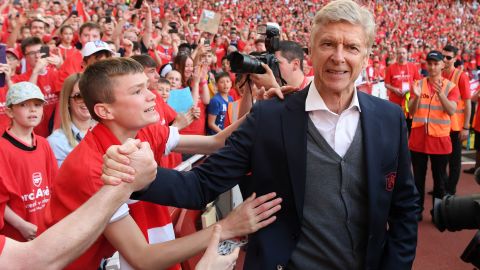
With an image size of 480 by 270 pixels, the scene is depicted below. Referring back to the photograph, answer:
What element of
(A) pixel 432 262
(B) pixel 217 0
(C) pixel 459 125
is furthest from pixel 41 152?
(B) pixel 217 0

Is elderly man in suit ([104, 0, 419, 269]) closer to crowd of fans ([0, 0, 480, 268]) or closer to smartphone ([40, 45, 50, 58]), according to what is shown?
crowd of fans ([0, 0, 480, 268])

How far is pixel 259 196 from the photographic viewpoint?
184 centimetres

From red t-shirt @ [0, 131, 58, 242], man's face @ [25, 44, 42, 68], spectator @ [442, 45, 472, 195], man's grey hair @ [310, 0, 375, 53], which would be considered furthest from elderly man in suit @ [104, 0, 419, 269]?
spectator @ [442, 45, 472, 195]

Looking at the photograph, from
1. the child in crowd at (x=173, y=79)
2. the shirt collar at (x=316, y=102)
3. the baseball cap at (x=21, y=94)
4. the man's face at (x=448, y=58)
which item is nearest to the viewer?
the shirt collar at (x=316, y=102)

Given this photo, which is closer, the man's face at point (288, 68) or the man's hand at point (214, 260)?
the man's hand at point (214, 260)

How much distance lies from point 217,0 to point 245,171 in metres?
18.9

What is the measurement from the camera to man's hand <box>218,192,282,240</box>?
5.79 feet

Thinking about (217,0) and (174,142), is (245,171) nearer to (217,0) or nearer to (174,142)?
(174,142)

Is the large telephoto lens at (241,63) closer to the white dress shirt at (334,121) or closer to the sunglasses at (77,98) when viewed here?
the white dress shirt at (334,121)

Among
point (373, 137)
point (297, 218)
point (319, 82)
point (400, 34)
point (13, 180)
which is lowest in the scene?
point (400, 34)

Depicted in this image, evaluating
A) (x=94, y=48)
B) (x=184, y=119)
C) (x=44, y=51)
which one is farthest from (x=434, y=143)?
(x=44, y=51)

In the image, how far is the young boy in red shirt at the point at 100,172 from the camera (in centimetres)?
177

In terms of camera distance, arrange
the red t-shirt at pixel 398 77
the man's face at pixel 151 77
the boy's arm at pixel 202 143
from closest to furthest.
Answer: the boy's arm at pixel 202 143, the man's face at pixel 151 77, the red t-shirt at pixel 398 77

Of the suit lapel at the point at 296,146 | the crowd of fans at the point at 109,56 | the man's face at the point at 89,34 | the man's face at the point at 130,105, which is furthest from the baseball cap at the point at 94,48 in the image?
the suit lapel at the point at 296,146
